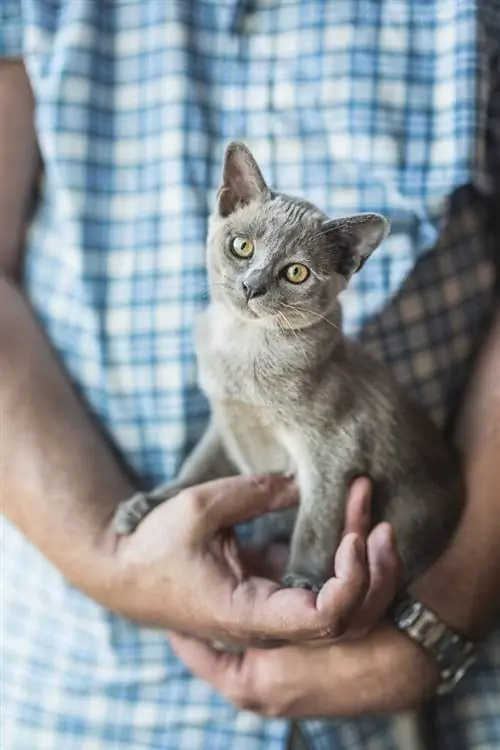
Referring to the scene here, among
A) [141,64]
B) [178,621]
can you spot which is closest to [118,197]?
[141,64]

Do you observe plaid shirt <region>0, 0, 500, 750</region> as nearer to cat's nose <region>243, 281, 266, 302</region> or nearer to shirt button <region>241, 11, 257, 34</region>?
shirt button <region>241, 11, 257, 34</region>

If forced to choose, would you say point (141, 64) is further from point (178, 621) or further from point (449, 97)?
point (178, 621)

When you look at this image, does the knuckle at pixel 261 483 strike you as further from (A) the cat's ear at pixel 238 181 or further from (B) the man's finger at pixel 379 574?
(A) the cat's ear at pixel 238 181

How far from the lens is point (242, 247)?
32.2 inches

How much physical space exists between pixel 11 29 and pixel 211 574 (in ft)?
2.50

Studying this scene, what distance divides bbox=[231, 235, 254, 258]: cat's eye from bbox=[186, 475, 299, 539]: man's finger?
11.2 inches

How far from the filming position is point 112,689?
3.45 ft

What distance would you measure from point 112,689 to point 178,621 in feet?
0.55

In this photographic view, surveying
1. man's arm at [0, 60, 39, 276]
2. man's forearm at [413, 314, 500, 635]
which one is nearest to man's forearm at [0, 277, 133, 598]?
man's arm at [0, 60, 39, 276]

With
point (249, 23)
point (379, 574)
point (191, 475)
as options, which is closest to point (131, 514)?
point (191, 475)

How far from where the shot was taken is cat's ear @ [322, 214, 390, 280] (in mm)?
749

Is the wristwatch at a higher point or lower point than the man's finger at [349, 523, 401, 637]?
lower

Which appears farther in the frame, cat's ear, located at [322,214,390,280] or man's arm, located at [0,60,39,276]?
man's arm, located at [0,60,39,276]

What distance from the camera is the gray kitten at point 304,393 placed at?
80cm
